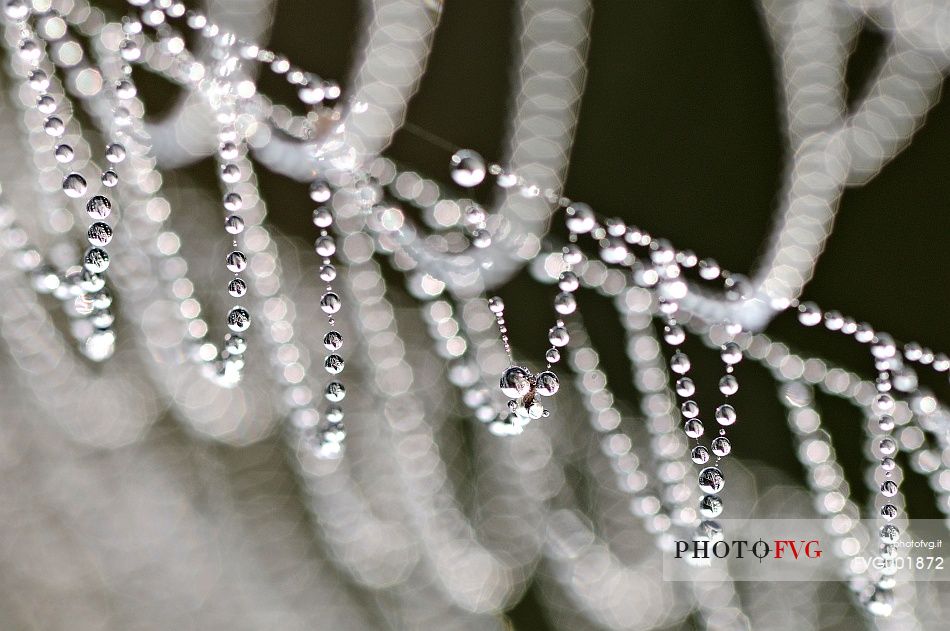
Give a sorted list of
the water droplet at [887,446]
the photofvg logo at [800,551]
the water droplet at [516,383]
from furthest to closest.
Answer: the photofvg logo at [800,551] → the water droplet at [887,446] → the water droplet at [516,383]

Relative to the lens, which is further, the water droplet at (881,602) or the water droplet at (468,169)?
the water droplet at (881,602)

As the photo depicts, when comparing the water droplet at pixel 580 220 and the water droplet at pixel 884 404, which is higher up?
the water droplet at pixel 580 220

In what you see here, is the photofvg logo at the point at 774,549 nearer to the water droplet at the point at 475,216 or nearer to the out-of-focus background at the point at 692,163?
the out-of-focus background at the point at 692,163

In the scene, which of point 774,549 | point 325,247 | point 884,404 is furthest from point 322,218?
point 774,549

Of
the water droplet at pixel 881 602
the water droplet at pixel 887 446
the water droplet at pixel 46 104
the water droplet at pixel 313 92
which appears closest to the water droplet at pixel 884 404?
the water droplet at pixel 887 446

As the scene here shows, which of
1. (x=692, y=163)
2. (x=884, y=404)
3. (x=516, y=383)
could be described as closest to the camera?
(x=516, y=383)

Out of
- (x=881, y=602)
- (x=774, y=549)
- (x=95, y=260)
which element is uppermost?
(x=95, y=260)

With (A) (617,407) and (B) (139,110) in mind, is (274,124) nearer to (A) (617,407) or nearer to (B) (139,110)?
(B) (139,110)

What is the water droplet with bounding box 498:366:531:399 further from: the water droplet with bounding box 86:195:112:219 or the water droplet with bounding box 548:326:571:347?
the water droplet with bounding box 86:195:112:219

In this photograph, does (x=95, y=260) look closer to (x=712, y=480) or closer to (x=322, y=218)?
(x=322, y=218)
